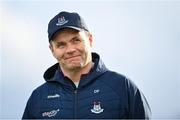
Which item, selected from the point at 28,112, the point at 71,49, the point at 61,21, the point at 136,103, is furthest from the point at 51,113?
the point at 61,21

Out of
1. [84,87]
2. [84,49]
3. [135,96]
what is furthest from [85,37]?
[135,96]

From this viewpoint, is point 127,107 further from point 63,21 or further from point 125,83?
point 63,21

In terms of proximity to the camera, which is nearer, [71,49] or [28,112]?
[71,49]

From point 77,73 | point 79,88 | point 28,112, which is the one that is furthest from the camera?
point 28,112

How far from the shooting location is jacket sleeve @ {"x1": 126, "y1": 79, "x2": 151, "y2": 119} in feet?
14.5

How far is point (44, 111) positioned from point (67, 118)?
32 cm

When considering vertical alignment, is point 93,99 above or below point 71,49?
below

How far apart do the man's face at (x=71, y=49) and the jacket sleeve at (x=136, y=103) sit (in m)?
0.56

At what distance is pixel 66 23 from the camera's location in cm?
465

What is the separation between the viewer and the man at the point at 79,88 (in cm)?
440

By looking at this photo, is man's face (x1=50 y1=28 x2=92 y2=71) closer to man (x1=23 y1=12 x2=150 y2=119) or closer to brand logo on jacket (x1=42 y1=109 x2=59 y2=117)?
man (x1=23 y1=12 x2=150 y2=119)

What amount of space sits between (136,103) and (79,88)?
2.03ft

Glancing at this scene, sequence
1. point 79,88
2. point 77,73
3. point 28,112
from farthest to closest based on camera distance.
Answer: point 28,112 < point 77,73 < point 79,88

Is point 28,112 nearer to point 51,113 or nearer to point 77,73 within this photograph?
point 51,113
